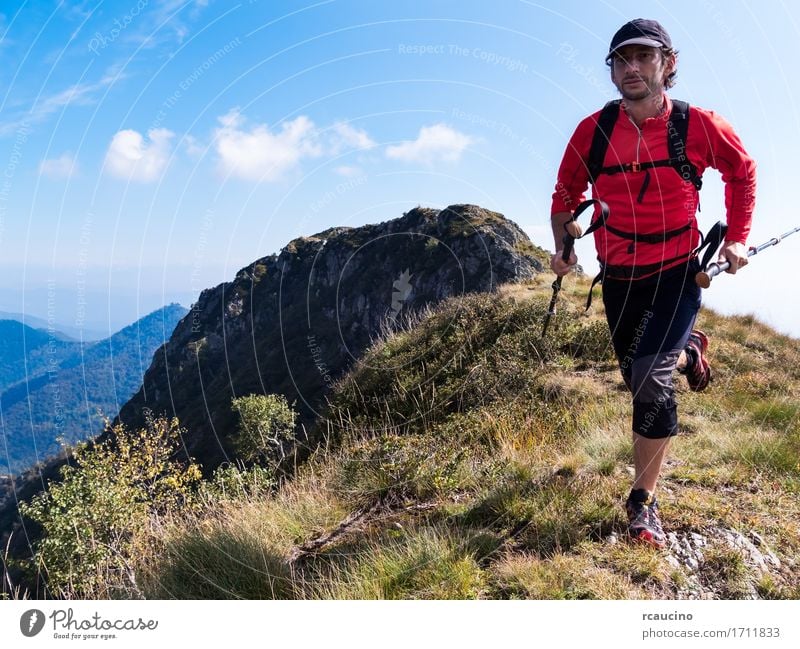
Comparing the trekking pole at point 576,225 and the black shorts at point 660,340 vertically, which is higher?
the trekking pole at point 576,225

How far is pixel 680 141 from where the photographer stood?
361cm

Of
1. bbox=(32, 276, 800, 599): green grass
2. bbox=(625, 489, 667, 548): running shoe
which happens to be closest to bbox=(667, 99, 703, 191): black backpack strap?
bbox=(625, 489, 667, 548): running shoe

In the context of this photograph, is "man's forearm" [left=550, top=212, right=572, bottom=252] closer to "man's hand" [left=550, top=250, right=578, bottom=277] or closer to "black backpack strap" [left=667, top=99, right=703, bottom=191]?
"man's hand" [left=550, top=250, right=578, bottom=277]

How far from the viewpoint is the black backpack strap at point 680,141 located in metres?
3.61

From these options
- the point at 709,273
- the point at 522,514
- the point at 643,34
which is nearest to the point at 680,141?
the point at 643,34

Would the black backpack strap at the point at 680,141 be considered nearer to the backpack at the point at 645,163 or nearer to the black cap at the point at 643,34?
the backpack at the point at 645,163

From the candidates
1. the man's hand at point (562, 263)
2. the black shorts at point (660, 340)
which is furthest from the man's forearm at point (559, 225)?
the black shorts at point (660, 340)

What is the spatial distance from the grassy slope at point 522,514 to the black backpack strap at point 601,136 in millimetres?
2456

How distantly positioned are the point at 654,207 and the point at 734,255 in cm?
62

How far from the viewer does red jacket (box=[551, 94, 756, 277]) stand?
358 centimetres

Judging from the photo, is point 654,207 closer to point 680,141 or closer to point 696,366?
point 680,141
